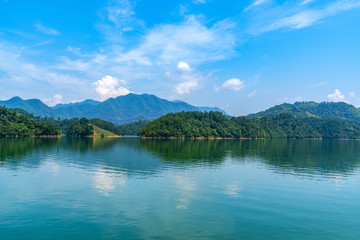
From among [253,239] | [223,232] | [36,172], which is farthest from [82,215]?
[36,172]

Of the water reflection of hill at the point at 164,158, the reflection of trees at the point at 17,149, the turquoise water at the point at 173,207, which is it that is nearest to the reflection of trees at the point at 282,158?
the water reflection of hill at the point at 164,158

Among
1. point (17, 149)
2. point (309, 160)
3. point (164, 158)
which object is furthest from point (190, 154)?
point (17, 149)

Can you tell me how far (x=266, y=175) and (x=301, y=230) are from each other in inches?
1121

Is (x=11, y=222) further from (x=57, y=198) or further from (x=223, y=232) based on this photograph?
(x=223, y=232)

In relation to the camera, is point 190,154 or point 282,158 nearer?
point 282,158

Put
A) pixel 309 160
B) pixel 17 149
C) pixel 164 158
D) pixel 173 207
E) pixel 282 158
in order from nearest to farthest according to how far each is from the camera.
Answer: pixel 173 207 < pixel 164 158 < pixel 309 160 < pixel 282 158 < pixel 17 149

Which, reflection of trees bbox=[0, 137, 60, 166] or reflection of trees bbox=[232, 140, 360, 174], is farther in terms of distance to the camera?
reflection of trees bbox=[0, 137, 60, 166]

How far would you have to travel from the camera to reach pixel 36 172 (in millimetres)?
48094

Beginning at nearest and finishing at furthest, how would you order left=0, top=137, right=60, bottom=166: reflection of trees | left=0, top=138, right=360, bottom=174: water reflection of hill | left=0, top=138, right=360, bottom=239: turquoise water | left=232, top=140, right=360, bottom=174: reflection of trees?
left=0, top=138, right=360, bottom=239: turquoise water < left=0, top=138, right=360, bottom=174: water reflection of hill < left=232, top=140, right=360, bottom=174: reflection of trees < left=0, top=137, right=60, bottom=166: reflection of trees

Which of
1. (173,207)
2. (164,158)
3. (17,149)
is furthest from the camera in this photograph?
(17,149)

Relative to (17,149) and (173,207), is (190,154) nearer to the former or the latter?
(17,149)

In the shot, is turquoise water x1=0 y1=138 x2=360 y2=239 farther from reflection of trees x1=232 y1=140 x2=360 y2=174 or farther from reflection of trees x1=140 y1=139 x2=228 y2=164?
reflection of trees x1=140 y1=139 x2=228 y2=164

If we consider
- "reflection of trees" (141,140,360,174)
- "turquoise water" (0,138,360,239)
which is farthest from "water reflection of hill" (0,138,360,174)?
"turquoise water" (0,138,360,239)

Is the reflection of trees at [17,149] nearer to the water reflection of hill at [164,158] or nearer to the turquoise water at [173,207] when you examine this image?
the water reflection of hill at [164,158]
